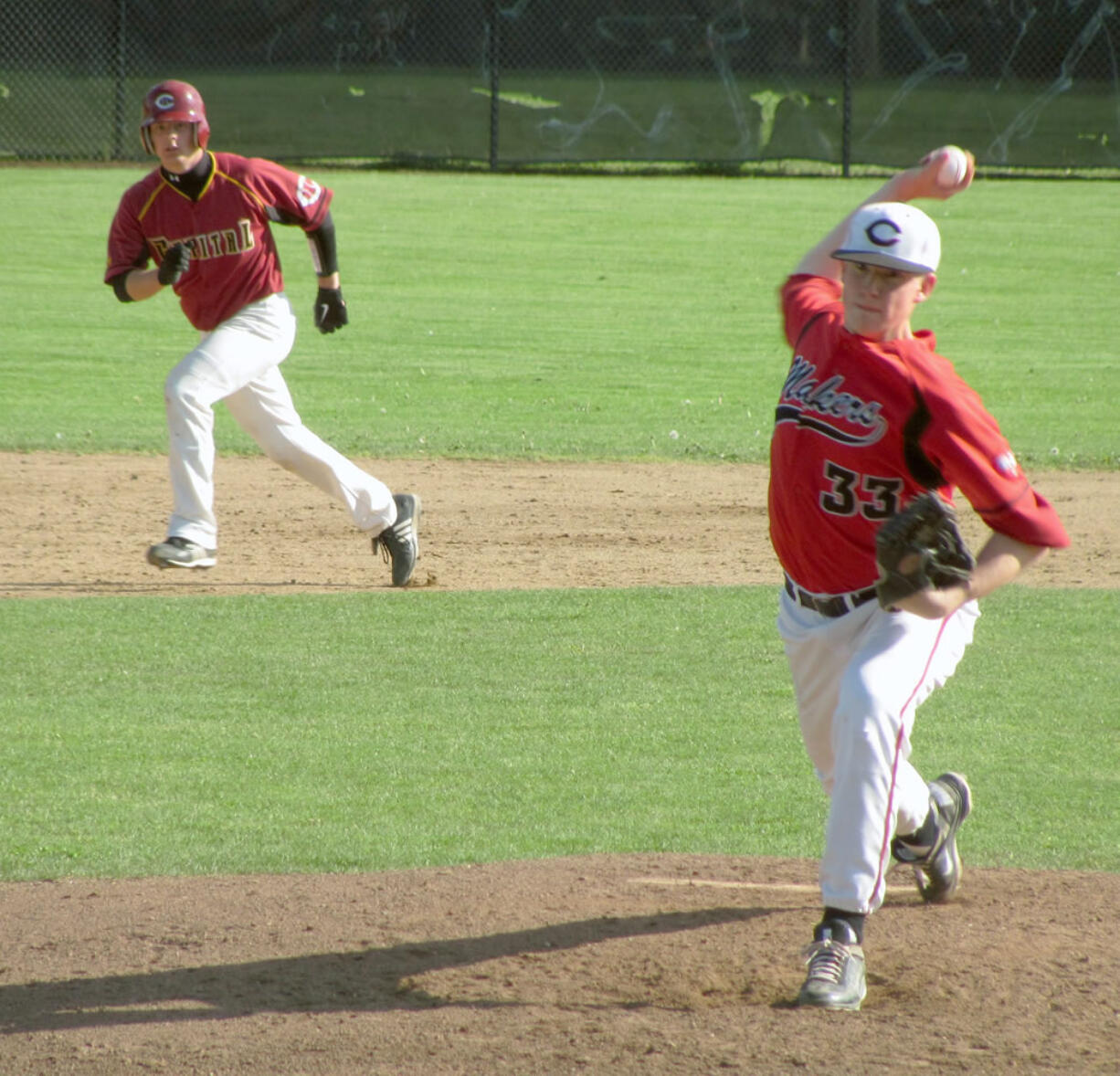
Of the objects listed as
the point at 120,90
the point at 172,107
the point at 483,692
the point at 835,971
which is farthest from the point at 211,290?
the point at 120,90

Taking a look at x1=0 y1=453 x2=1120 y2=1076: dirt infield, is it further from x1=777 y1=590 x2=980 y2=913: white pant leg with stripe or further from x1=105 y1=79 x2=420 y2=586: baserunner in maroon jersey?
x1=105 y1=79 x2=420 y2=586: baserunner in maroon jersey

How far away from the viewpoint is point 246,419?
728cm

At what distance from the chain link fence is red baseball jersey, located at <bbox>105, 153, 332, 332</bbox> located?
16873 millimetres

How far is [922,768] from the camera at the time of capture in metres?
5.25

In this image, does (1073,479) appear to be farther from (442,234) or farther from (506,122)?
(506,122)

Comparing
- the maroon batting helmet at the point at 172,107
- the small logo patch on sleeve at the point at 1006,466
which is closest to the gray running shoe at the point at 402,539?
the maroon batting helmet at the point at 172,107

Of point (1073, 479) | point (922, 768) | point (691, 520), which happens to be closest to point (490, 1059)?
point (922, 768)

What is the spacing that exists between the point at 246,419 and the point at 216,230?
0.82m

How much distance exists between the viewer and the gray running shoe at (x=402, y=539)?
753cm

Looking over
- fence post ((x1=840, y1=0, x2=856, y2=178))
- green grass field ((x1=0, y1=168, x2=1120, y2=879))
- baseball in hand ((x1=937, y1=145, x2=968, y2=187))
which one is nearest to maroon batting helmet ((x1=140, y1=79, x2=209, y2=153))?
green grass field ((x1=0, y1=168, x2=1120, y2=879))

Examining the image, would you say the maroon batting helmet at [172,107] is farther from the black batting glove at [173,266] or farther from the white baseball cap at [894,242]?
the white baseball cap at [894,242]

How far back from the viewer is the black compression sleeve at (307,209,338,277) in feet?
24.8

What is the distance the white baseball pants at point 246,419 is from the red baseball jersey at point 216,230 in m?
0.13

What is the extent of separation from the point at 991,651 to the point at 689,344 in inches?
338
